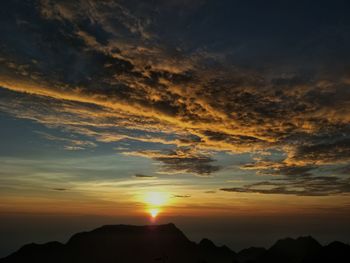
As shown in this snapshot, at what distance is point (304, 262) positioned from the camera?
141750mm

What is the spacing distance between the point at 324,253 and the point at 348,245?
44.0 feet

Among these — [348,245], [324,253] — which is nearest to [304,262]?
[324,253]

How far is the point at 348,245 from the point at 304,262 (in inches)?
997

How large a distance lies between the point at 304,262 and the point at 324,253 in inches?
471

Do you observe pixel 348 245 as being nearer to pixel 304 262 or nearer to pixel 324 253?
pixel 324 253

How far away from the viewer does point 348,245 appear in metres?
150

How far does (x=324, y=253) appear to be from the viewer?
146 m
